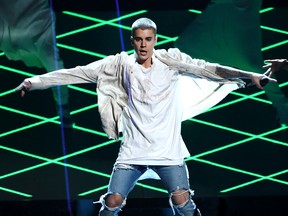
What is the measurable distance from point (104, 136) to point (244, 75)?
198 cm

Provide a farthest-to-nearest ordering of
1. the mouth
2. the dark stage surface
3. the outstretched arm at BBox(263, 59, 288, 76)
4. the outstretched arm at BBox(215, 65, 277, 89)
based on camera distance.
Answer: the dark stage surface → the outstretched arm at BBox(263, 59, 288, 76) → the mouth → the outstretched arm at BBox(215, 65, 277, 89)

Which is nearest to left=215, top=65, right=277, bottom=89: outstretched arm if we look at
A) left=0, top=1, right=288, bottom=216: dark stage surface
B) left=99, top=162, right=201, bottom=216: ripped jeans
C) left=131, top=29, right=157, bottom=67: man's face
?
left=131, top=29, right=157, bottom=67: man's face

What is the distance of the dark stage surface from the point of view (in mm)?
5852

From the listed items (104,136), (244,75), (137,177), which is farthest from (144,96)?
(104,136)

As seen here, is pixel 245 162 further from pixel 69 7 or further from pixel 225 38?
pixel 69 7

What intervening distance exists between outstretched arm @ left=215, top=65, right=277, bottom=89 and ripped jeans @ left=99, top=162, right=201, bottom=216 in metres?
0.61

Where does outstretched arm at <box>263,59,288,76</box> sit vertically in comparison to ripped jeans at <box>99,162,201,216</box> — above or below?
above

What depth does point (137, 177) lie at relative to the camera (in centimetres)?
432

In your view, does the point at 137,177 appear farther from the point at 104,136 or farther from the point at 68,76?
the point at 104,136

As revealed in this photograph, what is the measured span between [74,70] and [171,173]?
870 millimetres

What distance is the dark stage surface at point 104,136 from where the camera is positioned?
230 inches

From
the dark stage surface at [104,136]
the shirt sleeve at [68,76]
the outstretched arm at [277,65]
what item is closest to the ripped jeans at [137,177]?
the shirt sleeve at [68,76]

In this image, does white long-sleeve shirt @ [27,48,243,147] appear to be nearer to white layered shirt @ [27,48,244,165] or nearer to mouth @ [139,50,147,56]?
white layered shirt @ [27,48,244,165]

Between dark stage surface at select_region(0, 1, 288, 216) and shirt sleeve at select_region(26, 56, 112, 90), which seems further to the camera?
dark stage surface at select_region(0, 1, 288, 216)
